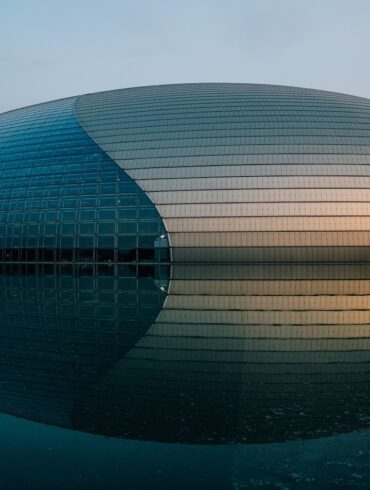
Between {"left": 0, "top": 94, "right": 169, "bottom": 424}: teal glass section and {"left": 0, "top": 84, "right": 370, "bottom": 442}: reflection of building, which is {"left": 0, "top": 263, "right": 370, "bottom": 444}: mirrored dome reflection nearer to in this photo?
{"left": 0, "top": 84, "right": 370, "bottom": 442}: reflection of building

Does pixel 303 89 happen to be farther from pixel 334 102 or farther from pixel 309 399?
pixel 309 399

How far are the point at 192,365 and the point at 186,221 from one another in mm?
24679

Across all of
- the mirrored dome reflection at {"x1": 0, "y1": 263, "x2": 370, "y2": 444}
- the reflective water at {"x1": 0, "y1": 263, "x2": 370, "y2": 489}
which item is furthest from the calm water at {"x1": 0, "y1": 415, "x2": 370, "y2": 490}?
the mirrored dome reflection at {"x1": 0, "y1": 263, "x2": 370, "y2": 444}

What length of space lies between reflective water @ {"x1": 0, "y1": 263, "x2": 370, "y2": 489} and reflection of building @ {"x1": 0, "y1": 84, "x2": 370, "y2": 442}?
0.51 ft

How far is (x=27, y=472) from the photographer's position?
5.22 metres

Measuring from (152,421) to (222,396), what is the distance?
121cm

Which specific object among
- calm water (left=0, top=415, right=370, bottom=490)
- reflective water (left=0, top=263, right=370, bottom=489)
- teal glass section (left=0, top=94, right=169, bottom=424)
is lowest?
calm water (left=0, top=415, right=370, bottom=490)

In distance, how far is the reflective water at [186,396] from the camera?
5.27 metres

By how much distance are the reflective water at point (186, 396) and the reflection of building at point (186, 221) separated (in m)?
0.16

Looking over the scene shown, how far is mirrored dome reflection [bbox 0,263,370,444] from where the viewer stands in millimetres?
6570

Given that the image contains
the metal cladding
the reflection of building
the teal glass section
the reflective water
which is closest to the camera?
the reflective water

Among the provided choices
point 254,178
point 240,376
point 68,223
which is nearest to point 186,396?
point 240,376

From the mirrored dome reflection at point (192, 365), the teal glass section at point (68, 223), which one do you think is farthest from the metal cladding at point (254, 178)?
the mirrored dome reflection at point (192, 365)

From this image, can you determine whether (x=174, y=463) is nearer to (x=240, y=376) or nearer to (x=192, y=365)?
→ (x=240, y=376)
